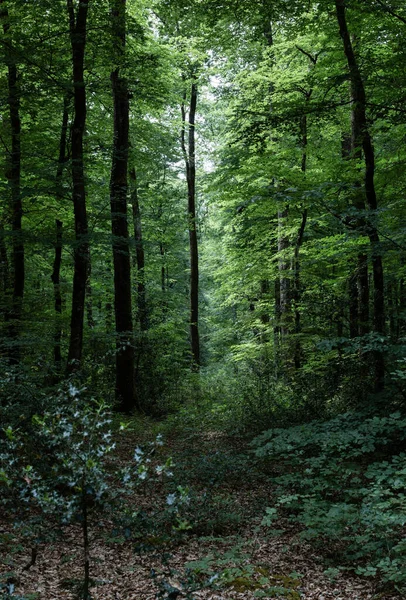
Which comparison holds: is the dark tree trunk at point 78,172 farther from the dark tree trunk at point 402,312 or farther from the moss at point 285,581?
the dark tree trunk at point 402,312

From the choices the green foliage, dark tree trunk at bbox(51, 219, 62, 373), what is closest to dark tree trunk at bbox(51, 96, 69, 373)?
dark tree trunk at bbox(51, 219, 62, 373)

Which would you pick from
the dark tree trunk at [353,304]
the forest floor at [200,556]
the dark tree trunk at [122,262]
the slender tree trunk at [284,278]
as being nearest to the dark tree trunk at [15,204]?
the dark tree trunk at [122,262]

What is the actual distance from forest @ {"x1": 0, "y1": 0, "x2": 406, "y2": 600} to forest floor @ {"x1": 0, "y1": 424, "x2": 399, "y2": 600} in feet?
0.09

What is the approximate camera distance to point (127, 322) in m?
10.9

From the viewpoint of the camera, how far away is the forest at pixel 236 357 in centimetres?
380

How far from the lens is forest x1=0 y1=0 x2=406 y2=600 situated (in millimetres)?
3801

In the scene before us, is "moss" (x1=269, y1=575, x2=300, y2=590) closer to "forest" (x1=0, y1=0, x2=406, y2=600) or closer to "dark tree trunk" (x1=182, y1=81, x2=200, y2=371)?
"forest" (x1=0, y1=0, x2=406, y2=600)

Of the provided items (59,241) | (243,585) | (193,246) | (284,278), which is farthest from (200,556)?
(193,246)

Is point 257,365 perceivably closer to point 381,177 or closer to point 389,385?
point 389,385

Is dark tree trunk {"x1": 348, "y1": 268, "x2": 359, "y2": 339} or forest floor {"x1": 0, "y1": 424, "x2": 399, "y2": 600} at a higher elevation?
dark tree trunk {"x1": 348, "y1": 268, "x2": 359, "y2": 339}

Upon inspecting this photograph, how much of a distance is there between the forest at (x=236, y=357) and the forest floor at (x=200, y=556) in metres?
0.03

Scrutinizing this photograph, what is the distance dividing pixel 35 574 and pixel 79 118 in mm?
6738

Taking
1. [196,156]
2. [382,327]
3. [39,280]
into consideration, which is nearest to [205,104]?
[196,156]

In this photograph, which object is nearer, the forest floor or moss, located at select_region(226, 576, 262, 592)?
the forest floor
